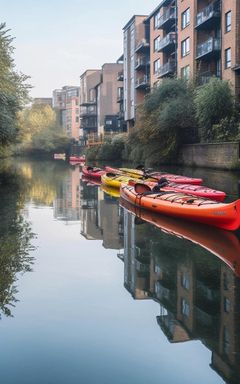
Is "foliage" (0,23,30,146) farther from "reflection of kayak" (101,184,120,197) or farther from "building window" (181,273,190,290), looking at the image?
"building window" (181,273,190,290)

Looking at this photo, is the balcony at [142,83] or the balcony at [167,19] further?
the balcony at [142,83]

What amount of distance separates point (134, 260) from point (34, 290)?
2799mm

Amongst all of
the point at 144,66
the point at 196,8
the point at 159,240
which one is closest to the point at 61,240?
the point at 159,240

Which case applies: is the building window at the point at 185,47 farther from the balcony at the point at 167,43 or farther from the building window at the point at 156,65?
the building window at the point at 156,65

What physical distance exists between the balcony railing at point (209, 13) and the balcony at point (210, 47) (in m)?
1.70

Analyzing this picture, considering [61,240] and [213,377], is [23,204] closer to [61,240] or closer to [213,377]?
[61,240]

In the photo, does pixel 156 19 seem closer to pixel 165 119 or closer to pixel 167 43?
pixel 167 43

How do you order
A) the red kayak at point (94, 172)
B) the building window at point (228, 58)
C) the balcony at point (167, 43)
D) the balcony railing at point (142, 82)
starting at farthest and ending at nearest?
the balcony railing at point (142, 82), the balcony at point (167, 43), the building window at point (228, 58), the red kayak at point (94, 172)

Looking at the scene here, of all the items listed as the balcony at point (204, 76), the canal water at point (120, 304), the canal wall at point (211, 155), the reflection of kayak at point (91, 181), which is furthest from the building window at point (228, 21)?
the canal water at point (120, 304)

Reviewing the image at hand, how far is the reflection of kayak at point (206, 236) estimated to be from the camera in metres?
11.0

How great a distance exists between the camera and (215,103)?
35906 millimetres

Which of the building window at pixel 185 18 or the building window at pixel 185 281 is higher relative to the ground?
the building window at pixel 185 18

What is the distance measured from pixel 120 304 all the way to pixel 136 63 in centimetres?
5868

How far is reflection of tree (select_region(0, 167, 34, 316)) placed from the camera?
8.47 m
